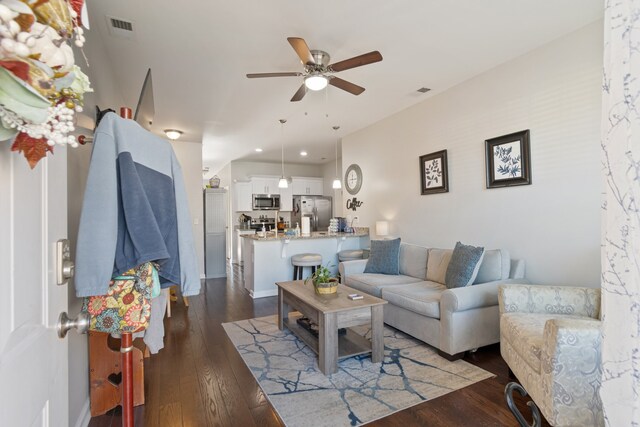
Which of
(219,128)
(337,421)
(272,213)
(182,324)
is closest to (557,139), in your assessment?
(337,421)

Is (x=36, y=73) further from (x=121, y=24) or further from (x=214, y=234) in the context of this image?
(x=214, y=234)

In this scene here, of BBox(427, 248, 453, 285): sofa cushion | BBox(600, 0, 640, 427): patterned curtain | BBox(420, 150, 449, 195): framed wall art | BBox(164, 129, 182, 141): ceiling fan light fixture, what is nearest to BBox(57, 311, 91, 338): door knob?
BBox(600, 0, 640, 427): patterned curtain

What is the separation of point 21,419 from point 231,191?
25.6 ft

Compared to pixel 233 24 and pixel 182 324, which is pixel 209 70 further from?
pixel 182 324

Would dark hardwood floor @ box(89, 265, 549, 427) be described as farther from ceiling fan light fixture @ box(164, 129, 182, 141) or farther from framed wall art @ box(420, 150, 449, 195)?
ceiling fan light fixture @ box(164, 129, 182, 141)

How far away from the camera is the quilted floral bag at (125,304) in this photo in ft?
4.22

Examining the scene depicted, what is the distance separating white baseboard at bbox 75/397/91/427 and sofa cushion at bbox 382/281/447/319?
8.40 feet

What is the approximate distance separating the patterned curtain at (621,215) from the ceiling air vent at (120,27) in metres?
2.97

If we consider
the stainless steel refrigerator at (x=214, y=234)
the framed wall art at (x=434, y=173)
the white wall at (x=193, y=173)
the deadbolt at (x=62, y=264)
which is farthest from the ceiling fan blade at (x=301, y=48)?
the stainless steel refrigerator at (x=214, y=234)

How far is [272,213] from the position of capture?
8.70m

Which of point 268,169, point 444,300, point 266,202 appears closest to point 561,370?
point 444,300

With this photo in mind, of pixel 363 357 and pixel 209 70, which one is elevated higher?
pixel 209 70

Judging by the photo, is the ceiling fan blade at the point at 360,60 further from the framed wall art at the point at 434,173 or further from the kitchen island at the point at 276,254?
the kitchen island at the point at 276,254

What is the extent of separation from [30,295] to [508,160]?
369 centimetres
